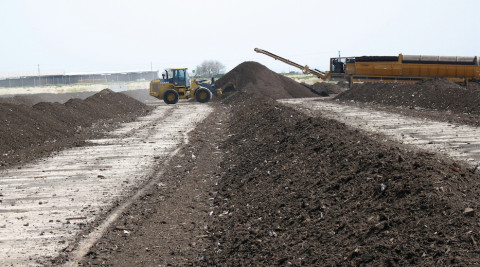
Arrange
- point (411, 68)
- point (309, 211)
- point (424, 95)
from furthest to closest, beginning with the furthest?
point (411, 68) → point (424, 95) → point (309, 211)

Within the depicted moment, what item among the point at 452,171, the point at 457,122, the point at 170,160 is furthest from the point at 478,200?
the point at 457,122

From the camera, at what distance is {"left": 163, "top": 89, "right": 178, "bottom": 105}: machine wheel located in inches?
1643

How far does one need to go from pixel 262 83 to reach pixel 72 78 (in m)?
78.7

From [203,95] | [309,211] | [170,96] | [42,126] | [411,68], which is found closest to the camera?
[309,211]

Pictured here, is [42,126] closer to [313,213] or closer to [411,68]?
[313,213]

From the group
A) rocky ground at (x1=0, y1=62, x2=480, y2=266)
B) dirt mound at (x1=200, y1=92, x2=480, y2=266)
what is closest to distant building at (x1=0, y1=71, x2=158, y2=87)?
rocky ground at (x1=0, y1=62, x2=480, y2=266)

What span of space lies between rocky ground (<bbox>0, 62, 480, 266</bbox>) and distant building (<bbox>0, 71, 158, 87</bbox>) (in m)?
92.2

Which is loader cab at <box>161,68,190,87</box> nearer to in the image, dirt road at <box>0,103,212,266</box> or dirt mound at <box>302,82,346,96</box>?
dirt mound at <box>302,82,346,96</box>

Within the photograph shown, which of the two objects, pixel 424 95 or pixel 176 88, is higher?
pixel 176 88

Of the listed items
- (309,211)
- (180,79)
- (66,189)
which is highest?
(180,79)

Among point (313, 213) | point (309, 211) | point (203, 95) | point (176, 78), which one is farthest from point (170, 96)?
point (313, 213)

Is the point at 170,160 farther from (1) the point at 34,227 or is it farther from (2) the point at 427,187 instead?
(2) the point at 427,187

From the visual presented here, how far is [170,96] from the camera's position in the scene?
42.1 meters

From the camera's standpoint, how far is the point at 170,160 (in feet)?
52.3
